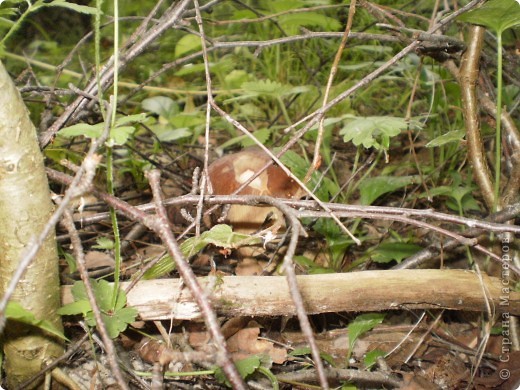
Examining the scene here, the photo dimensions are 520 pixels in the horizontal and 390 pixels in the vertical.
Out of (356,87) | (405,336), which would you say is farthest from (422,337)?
(356,87)

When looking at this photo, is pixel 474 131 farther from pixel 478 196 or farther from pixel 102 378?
pixel 102 378

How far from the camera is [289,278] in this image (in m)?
0.69

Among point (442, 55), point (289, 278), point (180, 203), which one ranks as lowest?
point (180, 203)

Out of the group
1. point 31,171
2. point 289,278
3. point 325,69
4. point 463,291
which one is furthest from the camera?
point 325,69

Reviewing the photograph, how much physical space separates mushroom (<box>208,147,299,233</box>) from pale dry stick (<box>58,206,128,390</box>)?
718 mm

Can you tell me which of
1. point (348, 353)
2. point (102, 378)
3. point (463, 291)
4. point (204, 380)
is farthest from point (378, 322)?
point (102, 378)

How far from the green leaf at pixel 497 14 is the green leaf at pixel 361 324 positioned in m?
0.93

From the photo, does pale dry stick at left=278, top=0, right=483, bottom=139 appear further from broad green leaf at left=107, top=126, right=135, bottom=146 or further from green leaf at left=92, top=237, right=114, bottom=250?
green leaf at left=92, top=237, right=114, bottom=250

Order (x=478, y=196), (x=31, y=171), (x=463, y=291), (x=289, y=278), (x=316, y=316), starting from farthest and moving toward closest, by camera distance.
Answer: (x=478, y=196), (x=316, y=316), (x=463, y=291), (x=31, y=171), (x=289, y=278)

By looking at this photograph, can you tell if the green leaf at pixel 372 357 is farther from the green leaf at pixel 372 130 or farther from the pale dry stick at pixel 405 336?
the green leaf at pixel 372 130

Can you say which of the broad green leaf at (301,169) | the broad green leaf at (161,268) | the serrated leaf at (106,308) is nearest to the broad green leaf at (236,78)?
Answer: the broad green leaf at (301,169)

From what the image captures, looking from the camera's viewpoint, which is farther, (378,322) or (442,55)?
(442,55)

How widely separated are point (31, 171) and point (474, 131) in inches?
52.8

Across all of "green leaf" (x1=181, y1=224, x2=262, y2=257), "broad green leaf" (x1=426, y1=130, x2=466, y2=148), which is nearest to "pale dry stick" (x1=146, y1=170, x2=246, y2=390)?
"green leaf" (x1=181, y1=224, x2=262, y2=257)
